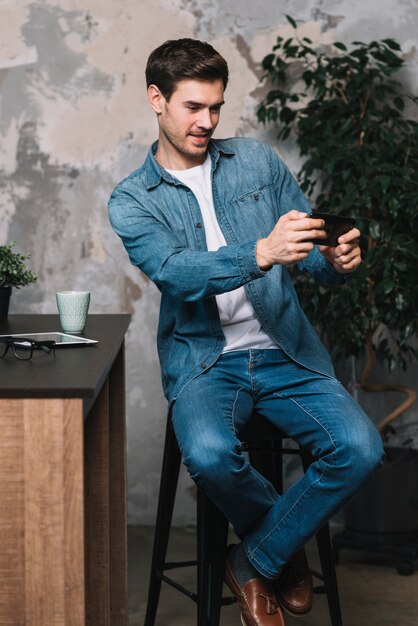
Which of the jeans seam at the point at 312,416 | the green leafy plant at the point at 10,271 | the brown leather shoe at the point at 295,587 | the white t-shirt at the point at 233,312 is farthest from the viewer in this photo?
the green leafy plant at the point at 10,271

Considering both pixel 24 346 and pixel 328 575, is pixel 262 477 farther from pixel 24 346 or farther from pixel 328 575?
pixel 24 346

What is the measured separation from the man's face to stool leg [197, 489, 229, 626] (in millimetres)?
907

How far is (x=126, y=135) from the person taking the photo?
12.3 feet

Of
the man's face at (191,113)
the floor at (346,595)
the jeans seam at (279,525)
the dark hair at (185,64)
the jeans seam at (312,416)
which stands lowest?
the floor at (346,595)

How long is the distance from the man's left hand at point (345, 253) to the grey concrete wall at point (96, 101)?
4.54 ft

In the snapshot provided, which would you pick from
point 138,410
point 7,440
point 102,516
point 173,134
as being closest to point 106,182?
point 138,410

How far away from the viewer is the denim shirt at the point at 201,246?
7.97 ft

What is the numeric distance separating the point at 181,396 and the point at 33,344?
0.46m

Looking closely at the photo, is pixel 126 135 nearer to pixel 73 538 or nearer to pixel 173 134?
pixel 173 134

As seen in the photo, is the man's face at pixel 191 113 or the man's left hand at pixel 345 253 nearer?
the man's left hand at pixel 345 253

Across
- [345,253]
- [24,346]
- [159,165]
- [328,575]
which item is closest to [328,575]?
[328,575]

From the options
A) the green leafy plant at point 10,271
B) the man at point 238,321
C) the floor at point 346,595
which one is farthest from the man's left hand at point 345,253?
the floor at point 346,595

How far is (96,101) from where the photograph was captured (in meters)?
3.76

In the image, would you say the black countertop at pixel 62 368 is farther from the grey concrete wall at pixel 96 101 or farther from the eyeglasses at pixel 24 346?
the grey concrete wall at pixel 96 101
